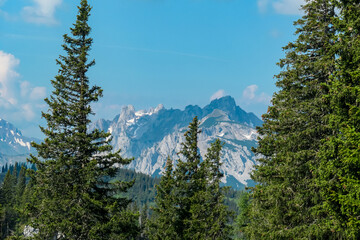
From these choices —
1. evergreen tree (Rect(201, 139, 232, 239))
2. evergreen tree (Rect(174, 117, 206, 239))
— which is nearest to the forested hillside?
evergreen tree (Rect(201, 139, 232, 239))

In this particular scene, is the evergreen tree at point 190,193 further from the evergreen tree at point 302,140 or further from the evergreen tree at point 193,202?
the evergreen tree at point 302,140

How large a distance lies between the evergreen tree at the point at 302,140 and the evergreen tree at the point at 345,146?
2.33 ft

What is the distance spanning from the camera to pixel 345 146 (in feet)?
32.5

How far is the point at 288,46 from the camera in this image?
15836mm

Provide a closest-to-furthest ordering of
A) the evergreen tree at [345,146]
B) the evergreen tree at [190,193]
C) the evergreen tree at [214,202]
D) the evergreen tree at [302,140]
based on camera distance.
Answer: the evergreen tree at [345,146] < the evergreen tree at [302,140] < the evergreen tree at [214,202] < the evergreen tree at [190,193]

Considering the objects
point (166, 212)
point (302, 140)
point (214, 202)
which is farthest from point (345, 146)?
point (166, 212)

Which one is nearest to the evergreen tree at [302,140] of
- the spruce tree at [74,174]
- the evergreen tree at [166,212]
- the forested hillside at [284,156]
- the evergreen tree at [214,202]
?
the forested hillside at [284,156]

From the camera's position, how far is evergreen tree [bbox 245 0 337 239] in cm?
1250

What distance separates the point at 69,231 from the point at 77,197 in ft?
6.22

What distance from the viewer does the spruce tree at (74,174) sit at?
1662 centimetres

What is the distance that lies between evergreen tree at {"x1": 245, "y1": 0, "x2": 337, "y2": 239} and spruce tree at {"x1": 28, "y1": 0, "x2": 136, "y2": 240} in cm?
811

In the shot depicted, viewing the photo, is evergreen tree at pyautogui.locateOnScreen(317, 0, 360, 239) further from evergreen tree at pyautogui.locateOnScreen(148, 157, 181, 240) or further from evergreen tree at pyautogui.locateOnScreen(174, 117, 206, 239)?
evergreen tree at pyautogui.locateOnScreen(148, 157, 181, 240)

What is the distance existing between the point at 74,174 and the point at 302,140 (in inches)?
505

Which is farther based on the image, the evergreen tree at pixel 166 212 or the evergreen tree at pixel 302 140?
the evergreen tree at pixel 166 212
